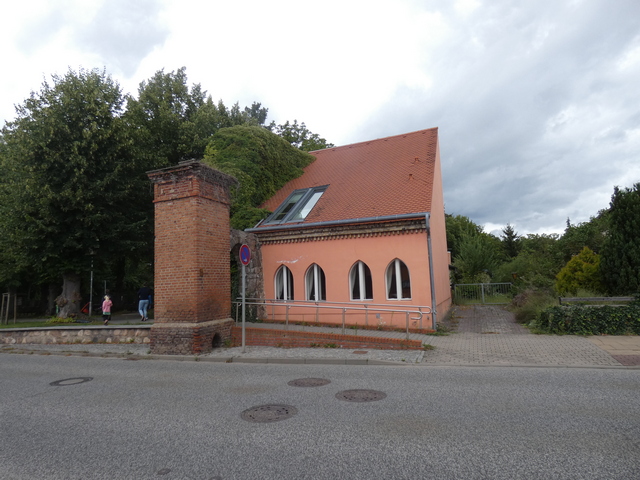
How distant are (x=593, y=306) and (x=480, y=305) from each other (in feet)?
36.1

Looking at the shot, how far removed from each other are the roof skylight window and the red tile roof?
0.35 meters

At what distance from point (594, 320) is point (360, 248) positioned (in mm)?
7298

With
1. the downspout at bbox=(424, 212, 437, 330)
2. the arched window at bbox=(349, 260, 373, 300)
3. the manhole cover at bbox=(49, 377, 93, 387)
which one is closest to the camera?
the manhole cover at bbox=(49, 377, 93, 387)

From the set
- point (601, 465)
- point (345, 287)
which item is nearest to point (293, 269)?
point (345, 287)

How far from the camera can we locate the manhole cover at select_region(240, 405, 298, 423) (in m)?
5.36

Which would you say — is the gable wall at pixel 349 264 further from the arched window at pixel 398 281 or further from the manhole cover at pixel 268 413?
the manhole cover at pixel 268 413

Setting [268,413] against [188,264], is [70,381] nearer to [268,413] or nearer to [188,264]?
[188,264]

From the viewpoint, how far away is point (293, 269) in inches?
636

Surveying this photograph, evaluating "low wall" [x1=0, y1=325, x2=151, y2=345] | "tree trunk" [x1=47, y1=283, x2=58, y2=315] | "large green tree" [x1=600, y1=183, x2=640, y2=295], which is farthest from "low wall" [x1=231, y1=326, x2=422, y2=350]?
"tree trunk" [x1=47, y1=283, x2=58, y2=315]

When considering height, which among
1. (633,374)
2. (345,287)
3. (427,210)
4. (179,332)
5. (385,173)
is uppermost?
(385,173)

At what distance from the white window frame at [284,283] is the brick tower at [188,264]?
4766 millimetres

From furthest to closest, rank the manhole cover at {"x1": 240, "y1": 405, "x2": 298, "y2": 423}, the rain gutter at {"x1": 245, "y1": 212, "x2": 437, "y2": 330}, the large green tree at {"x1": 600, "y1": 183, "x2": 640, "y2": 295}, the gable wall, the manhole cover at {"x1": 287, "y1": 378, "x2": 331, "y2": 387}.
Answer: the gable wall < the rain gutter at {"x1": 245, "y1": 212, "x2": 437, "y2": 330} < the large green tree at {"x1": 600, "y1": 183, "x2": 640, "y2": 295} < the manhole cover at {"x1": 287, "y1": 378, "x2": 331, "y2": 387} < the manhole cover at {"x1": 240, "y1": 405, "x2": 298, "y2": 423}

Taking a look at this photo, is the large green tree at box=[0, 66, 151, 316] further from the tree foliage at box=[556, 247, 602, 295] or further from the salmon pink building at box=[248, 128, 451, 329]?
the tree foliage at box=[556, 247, 602, 295]

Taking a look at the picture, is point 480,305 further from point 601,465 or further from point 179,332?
point 601,465
